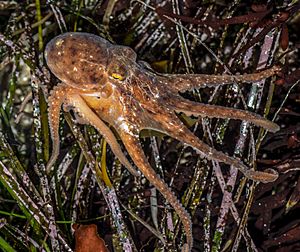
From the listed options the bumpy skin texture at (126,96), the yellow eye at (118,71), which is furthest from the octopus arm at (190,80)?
the yellow eye at (118,71)

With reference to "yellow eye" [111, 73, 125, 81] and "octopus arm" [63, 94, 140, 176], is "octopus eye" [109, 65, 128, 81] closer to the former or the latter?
"yellow eye" [111, 73, 125, 81]

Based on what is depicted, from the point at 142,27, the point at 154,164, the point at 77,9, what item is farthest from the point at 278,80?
the point at 77,9

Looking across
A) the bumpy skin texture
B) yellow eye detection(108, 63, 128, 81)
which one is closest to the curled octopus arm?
the bumpy skin texture

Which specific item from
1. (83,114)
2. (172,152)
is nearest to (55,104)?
(83,114)

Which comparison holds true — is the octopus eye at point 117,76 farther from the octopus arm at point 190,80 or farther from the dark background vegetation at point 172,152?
the dark background vegetation at point 172,152

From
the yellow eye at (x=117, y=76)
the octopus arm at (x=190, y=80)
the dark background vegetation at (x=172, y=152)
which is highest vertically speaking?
the yellow eye at (x=117, y=76)

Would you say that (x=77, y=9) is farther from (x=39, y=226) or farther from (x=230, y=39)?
(x=39, y=226)

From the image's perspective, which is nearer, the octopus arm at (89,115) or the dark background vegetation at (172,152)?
the octopus arm at (89,115)
